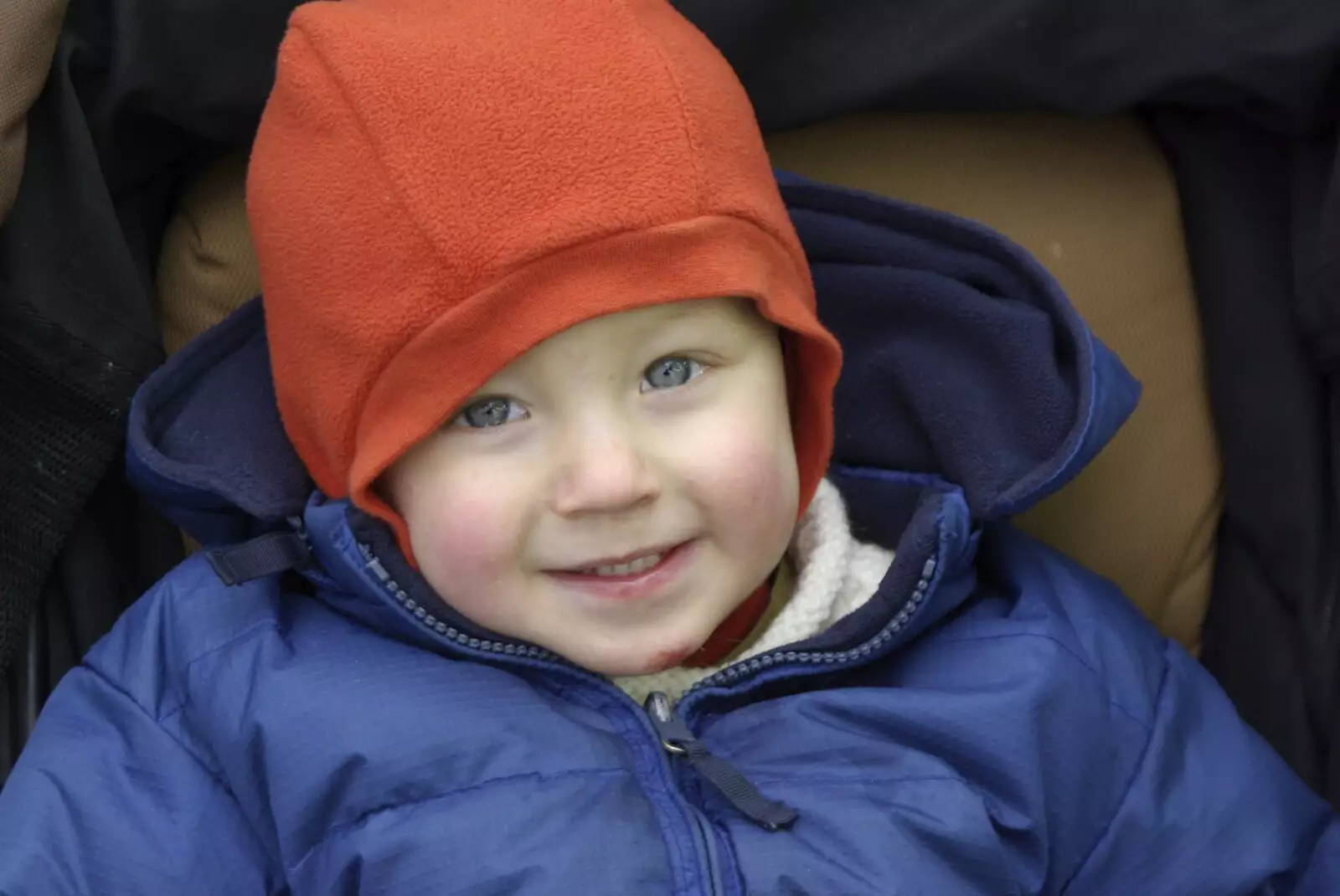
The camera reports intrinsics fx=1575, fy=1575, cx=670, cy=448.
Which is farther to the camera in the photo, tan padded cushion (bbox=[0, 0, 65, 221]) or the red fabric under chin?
the red fabric under chin

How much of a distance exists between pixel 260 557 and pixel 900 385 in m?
0.52

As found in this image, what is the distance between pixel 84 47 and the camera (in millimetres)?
1177

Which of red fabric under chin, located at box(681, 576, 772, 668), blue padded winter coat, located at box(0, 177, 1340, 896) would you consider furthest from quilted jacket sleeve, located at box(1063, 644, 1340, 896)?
red fabric under chin, located at box(681, 576, 772, 668)

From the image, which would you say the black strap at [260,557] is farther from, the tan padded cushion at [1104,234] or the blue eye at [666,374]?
the tan padded cushion at [1104,234]

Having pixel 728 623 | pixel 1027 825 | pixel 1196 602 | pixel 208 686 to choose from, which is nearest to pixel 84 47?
pixel 208 686

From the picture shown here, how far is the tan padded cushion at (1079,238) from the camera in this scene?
4.26 feet

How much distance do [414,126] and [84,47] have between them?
1.10 ft

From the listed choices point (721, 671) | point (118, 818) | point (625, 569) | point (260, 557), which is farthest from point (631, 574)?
point (118, 818)

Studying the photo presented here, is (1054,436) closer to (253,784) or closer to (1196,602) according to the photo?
(1196,602)

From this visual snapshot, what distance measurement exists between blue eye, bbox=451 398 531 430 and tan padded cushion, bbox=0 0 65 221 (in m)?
0.37

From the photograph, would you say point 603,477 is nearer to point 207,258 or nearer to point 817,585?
point 817,585

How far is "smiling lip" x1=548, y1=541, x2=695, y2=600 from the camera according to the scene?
108 centimetres

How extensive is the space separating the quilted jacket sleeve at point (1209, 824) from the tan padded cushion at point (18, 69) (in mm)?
906

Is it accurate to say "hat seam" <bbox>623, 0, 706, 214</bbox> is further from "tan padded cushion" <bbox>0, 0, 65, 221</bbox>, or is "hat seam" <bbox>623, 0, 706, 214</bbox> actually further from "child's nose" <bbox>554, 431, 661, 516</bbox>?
"tan padded cushion" <bbox>0, 0, 65, 221</bbox>
